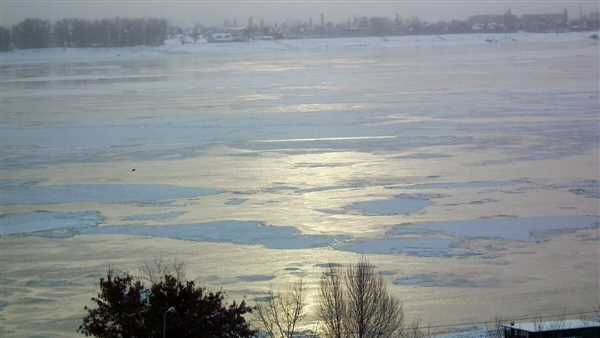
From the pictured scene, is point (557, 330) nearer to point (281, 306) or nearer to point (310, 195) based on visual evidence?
point (281, 306)

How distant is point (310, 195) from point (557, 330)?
4.16 metres

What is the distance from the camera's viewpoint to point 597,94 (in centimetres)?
1627

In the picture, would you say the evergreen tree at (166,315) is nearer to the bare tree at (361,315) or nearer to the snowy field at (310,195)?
the bare tree at (361,315)

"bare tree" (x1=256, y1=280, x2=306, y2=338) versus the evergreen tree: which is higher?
the evergreen tree

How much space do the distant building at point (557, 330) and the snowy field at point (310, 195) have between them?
0.73m

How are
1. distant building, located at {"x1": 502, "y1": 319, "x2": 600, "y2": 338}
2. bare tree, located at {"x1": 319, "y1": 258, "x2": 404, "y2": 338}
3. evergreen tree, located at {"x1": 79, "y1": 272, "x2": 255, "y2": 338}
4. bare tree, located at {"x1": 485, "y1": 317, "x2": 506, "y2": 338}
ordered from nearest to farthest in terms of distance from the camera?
1. evergreen tree, located at {"x1": 79, "y1": 272, "x2": 255, "y2": 338}
2. bare tree, located at {"x1": 319, "y1": 258, "x2": 404, "y2": 338}
3. distant building, located at {"x1": 502, "y1": 319, "x2": 600, "y2": 338}
4. bare tree, located at {"x1": 485, "y1": 317, "x2": 506, "y2": 338}

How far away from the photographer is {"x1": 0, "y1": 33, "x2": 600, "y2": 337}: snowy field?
591cm

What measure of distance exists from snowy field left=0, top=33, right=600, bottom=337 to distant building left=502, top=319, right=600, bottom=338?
73 cm

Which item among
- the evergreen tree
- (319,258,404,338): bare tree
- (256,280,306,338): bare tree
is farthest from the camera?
(256,280,306,338): bare tree

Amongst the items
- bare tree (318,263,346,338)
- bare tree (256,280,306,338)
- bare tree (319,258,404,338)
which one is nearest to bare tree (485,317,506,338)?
bare tree (319,258,404,338)

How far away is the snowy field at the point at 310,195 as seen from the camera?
5910mm

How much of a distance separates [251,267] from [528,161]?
184 inches

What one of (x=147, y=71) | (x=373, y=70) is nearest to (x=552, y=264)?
(x=373, y=70)

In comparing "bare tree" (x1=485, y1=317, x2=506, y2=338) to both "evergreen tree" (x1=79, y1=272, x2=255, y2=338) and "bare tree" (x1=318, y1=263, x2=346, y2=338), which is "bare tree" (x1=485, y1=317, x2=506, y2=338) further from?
"evergreen tree" (x1=79, y1=272, x2=255, y2=338)
